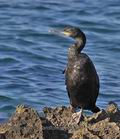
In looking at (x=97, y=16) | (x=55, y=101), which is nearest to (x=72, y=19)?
(x=97, y=16)

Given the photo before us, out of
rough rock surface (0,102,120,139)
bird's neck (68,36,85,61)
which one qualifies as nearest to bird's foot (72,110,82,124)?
rough rock surface (0,102,120,139)

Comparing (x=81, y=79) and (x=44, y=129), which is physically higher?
(x=44, y=129)

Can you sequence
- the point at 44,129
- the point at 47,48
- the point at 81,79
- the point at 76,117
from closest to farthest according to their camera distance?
the point at 44,129 → the point at 76,117 → the point at 81,79 → the point at 47,48

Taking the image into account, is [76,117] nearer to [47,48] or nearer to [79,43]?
[79,43]

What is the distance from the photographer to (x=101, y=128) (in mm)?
7902

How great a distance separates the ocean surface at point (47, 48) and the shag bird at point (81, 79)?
2.37 m

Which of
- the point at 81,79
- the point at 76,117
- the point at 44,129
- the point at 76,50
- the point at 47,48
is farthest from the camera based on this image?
the point at 47,48

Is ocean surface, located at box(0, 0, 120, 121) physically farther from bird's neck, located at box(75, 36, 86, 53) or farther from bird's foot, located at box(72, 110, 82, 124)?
bird's foot, located at box(72, 110, 82, 124)

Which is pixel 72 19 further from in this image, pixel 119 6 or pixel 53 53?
pixel 53 53

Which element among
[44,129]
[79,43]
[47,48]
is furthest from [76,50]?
[47,48]

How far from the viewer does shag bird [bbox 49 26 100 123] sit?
9836 mm

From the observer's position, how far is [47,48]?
18.5 meters

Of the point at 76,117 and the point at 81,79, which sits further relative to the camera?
the point at 81,79

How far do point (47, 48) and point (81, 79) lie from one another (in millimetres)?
8595
